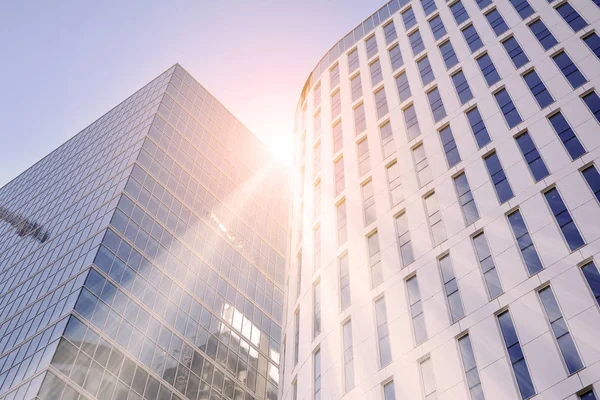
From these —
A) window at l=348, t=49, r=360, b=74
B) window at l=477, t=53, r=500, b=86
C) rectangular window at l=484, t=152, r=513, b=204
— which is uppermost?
window at l=348, t=49, r=360, b=74

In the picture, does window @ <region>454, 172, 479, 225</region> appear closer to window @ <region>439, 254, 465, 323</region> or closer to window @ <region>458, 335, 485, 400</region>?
window @ <region>439, 254, 465, 323</region>

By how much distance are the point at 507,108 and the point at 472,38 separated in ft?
37.7

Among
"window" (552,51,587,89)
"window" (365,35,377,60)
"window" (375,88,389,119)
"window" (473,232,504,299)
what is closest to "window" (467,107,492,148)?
"window" (552,51,587,89)

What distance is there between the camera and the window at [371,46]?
2319 inches

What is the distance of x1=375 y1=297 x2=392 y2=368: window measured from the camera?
109 feet

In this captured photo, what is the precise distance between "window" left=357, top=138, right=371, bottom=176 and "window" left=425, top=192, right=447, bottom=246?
7.93 meters

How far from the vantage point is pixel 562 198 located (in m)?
32.6

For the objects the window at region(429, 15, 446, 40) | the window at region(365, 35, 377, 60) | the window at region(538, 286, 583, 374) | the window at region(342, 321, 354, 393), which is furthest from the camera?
the window at region(365, 35, 377, 60)

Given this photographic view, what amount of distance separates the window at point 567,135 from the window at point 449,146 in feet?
20.2

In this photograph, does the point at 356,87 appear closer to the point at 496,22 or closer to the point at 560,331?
the point at 496,22

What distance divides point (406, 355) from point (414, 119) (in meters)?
20.5

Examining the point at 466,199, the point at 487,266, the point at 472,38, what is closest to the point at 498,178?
the point at 466,199

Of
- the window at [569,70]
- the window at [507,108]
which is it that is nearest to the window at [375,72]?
the window at [507,108]

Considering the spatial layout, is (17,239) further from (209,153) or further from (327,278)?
(327,278)
